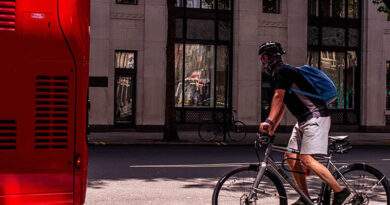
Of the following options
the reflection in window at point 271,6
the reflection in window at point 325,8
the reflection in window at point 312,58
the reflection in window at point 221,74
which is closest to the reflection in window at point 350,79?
the reflection in window at point 312,58

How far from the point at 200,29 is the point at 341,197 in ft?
62.7

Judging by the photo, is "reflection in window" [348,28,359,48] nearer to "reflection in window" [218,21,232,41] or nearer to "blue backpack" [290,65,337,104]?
"reflection in window" [218,21,232,41]

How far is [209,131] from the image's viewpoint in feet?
61.5

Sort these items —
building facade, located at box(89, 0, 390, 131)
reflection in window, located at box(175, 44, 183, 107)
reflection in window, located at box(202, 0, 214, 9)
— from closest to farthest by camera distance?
building facade, located at box(89, 0, 390, 131), reflection in window, located at box(175, 44, 183, 107), reflection in window, located at box(202, 0, 214, 9)

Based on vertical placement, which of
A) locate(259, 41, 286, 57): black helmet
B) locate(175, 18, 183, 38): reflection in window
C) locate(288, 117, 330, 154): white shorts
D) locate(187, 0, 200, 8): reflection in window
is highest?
locate(187, 0, 200, 8): reflection in window

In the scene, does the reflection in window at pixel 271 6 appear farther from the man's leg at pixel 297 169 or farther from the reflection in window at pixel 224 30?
the man's leg at pixel 297 169

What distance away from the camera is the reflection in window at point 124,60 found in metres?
23.0

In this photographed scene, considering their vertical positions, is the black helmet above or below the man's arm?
above

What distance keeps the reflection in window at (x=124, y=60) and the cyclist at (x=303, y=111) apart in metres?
18.2

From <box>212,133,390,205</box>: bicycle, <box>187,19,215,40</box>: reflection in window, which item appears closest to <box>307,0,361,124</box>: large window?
<box>187,19,215,40</box>: reflection in window

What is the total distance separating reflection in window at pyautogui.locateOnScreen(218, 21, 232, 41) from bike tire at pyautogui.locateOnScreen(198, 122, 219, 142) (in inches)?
254

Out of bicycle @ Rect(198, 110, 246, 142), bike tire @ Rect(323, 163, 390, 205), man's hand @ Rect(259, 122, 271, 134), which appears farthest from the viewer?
bicycle @ Rect(198, 110, 246, 142)

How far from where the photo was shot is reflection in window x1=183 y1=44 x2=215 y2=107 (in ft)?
78.3

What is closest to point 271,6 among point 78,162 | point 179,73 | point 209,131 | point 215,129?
point 179,73
